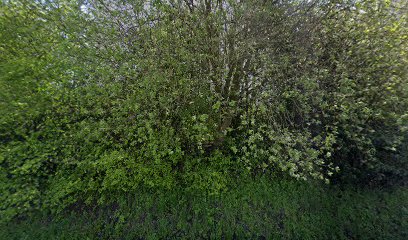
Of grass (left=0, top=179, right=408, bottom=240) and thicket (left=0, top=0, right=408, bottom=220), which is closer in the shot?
thicket (left=0, top=0, right=408, bottom=220)

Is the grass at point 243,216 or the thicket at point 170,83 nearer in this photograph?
the thicket at point 170,83

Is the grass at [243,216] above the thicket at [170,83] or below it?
below

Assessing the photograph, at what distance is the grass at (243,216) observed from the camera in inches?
152

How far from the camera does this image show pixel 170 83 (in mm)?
3830

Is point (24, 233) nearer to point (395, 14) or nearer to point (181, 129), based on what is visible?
point (181, 129)

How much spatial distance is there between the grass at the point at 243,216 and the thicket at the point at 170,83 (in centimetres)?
47

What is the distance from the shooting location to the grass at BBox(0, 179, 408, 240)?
386cm

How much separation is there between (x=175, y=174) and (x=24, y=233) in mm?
3228

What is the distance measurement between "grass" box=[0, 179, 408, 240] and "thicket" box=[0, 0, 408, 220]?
0.47 m

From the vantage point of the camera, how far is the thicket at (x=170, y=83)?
3.65 metres

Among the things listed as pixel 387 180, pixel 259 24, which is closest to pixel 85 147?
pixel 259 24

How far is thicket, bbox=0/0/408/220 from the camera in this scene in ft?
12.0

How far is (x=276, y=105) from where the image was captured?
145 inches

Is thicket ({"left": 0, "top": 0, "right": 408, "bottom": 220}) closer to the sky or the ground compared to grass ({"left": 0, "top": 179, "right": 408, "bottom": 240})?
closer to the sky
